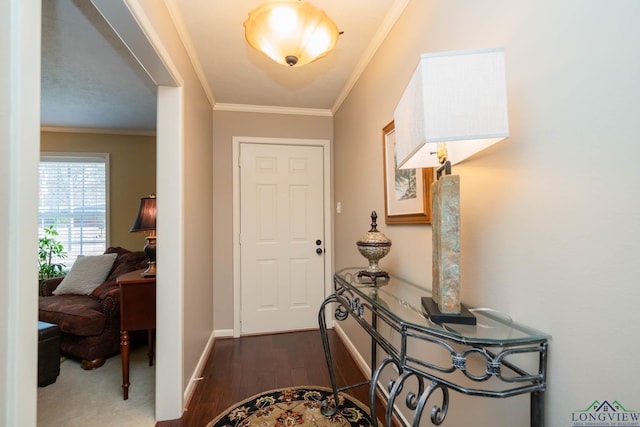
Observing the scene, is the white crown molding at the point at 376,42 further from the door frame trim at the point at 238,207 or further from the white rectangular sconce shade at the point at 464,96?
the white rectangular sconce shade at the point at 464,96

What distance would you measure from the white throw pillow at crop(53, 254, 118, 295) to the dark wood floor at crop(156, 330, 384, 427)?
1386 mm

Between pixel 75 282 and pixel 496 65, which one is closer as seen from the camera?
pixel 496 65

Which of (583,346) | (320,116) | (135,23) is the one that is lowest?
(583,346)

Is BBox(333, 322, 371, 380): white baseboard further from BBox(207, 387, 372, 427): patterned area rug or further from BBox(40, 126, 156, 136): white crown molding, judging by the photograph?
BBox(40, 126, 156, 136): white crown molding

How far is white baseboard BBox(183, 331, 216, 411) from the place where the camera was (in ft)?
6.12

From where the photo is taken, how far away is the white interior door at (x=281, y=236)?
10.1ft

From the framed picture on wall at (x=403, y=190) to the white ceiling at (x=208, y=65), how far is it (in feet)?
2.40

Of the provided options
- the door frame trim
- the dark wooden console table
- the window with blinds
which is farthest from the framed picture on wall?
the window with blinds

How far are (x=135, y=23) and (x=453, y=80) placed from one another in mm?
1319

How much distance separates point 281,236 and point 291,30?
2.21m

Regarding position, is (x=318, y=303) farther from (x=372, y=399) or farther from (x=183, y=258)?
(x=372, y=399)

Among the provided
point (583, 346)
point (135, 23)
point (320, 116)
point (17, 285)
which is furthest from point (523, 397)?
point (320, 116)

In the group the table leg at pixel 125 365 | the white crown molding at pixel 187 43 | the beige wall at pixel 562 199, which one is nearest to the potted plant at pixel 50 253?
the table leg at pixel 125 365

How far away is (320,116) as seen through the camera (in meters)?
3.22
